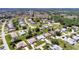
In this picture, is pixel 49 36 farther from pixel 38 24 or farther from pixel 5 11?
pixel 5 11

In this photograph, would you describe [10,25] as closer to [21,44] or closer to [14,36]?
[14,36]

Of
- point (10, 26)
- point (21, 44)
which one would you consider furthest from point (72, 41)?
point (10, 26)

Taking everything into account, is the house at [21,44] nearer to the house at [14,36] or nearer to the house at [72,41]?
the house at [14,36]

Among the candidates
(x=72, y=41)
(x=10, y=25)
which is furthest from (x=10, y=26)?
(x=72, y=41)

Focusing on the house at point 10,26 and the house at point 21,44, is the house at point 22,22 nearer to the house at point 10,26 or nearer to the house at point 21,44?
the house at point 10,26

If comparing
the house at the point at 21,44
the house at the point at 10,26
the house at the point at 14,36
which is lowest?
the house at the point at 21,44

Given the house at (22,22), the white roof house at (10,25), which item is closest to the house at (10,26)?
the white roof house at (10,25)

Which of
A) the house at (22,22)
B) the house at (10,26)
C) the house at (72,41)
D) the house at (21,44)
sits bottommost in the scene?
the house at (21,44)

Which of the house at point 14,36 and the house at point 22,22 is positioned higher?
the house at point 22,22

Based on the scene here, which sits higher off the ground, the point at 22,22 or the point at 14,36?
the point at 22,22

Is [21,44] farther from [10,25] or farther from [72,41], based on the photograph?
[72,41]
